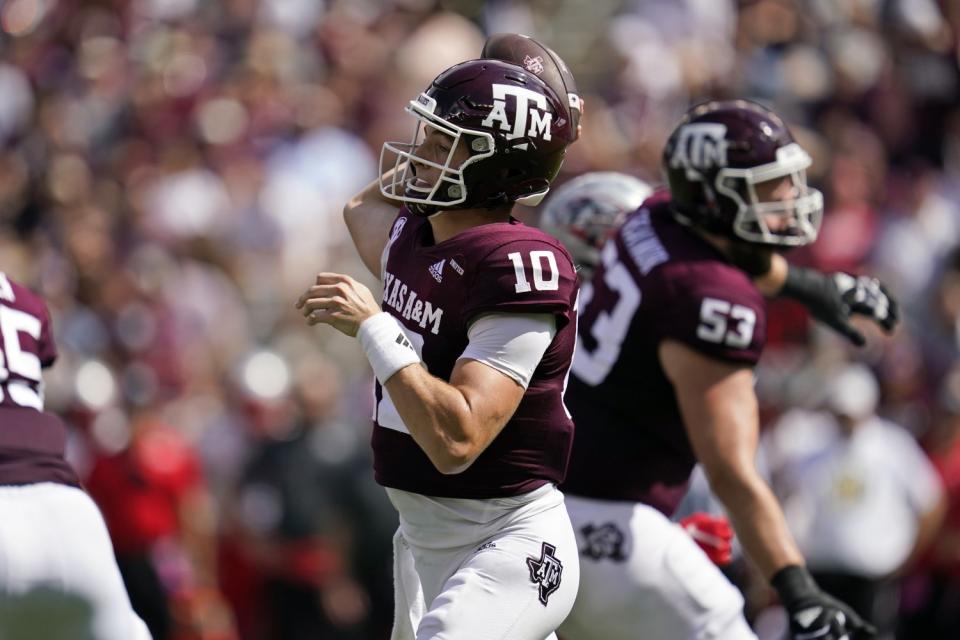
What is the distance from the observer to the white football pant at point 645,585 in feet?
16.5

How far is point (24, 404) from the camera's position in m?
4.89

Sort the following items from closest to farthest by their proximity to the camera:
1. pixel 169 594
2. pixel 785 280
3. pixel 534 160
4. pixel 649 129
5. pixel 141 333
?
pixel 534 160, pixel 785 280, pixel 169 594, pixel 141 333, pixel 649 129

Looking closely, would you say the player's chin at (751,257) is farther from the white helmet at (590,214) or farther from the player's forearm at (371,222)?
the player's forearm at (371,222)

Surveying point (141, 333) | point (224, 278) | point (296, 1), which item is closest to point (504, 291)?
point (141, 333)

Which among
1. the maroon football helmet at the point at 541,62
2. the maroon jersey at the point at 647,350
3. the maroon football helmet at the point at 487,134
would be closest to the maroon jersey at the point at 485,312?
the maroon football helmet at the point at 487,134

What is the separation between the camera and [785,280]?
575 cm

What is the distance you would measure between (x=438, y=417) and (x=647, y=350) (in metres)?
1.48

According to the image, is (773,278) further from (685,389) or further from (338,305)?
(338,305)

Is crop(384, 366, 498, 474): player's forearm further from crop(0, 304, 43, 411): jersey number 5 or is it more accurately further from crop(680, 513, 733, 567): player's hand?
crop(680, 513, 733, 567): player's hand

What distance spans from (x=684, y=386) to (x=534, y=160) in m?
1.10

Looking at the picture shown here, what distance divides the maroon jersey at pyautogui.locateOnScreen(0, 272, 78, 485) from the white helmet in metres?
2.00

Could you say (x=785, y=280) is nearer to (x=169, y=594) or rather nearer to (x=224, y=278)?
(x=169, y=594)

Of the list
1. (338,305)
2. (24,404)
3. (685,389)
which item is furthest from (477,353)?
(24,404)

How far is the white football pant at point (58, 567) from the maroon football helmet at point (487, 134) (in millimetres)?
1457
